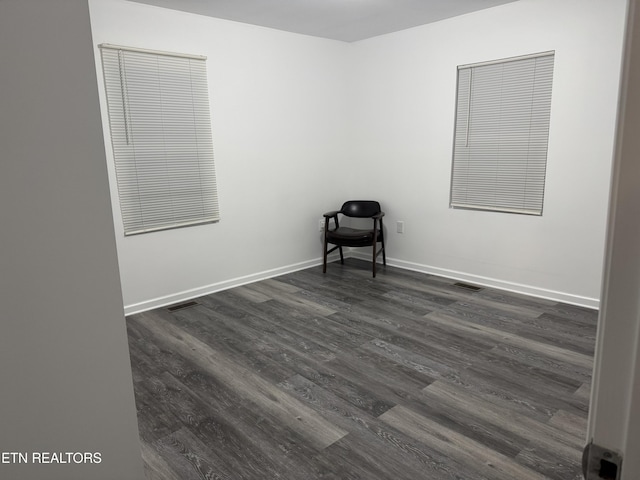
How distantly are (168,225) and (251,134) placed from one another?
48.8 inches

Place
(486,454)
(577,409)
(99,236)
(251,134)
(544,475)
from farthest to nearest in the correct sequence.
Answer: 1. (251,134)
2. (577,409)
3. (486,454)
4. (544,475)
5. (99,236)

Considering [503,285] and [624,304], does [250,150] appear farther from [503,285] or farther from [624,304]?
[624,304]

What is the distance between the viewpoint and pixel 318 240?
206 inches

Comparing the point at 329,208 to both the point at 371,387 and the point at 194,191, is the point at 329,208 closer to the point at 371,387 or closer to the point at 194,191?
the point at 194,191

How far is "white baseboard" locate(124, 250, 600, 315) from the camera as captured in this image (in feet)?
12.5

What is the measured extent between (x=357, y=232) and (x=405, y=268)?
2.39ft

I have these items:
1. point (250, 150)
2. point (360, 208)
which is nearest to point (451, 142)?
point (360, 208)

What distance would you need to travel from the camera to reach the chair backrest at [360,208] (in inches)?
197

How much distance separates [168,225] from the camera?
3.95 metres

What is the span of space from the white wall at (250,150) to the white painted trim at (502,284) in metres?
1.13

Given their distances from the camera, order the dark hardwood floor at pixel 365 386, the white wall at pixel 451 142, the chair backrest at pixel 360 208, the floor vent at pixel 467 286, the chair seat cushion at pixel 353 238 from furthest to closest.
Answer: the chair backrest at pixel 360 208
the chair seat cushion at pixel 353 238
the floor vent at pixel 467 286
the white wall at pixel 451 142
the dark hardwood floor at pixel 365 386

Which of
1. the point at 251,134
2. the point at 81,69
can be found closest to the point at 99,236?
the point at 81,69

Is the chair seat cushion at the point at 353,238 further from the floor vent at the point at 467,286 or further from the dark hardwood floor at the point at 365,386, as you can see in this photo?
the floor vent at the point at 467,286

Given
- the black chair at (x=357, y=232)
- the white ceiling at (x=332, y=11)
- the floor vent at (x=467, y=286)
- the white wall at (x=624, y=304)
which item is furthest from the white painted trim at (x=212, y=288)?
the white wall at (x=624, y=304)
